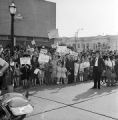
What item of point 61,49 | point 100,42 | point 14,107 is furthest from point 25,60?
point 100,42

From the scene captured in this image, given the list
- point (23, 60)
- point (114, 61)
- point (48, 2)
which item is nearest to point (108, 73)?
point (114, 61)

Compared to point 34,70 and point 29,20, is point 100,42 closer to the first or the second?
point 29,20

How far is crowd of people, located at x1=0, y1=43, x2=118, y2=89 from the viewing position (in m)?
9.83

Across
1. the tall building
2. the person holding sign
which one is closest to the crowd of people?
the person holding sign

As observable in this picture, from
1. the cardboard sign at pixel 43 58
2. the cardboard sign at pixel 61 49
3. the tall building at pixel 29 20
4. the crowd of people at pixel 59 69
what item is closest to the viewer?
the crowd of people at pixel 59 69

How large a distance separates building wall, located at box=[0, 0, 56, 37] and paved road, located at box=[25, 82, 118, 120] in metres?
21.6

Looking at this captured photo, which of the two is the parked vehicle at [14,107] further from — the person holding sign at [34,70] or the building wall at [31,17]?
the building wall at [31,17]

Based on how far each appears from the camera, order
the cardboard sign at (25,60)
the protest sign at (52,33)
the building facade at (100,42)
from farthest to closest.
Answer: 1. the building facade at (100,42)
2. the protest sign at (52,33)
3. the cardboard sign at (25,60)

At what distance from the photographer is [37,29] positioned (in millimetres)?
31594

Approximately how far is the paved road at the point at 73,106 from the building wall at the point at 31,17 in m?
21.6

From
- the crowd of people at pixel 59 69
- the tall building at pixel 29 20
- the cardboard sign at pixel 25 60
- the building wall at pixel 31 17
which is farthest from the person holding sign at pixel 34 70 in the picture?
the building wall at pixel 31 17

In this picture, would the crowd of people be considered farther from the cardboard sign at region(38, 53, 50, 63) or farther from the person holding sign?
the cardboard sign at region(38, 53, 50, 63)

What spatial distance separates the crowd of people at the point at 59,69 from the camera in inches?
387

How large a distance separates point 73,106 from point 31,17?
26.3 m
